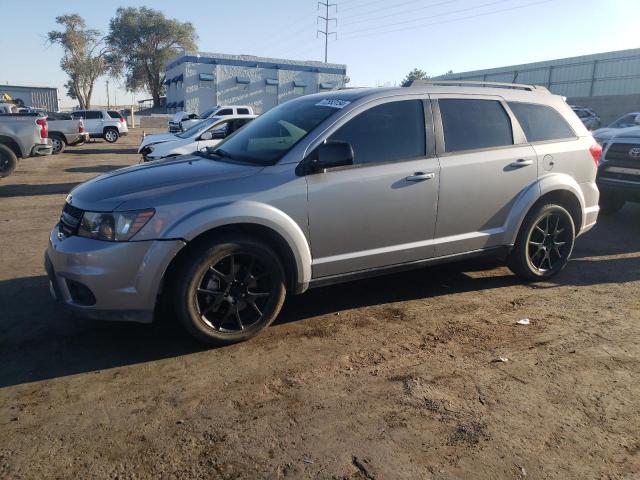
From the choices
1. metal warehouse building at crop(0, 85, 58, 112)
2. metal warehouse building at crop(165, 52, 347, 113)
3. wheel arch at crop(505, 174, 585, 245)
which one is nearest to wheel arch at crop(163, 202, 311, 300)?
wheel arch at crop(505, 174, 585, 245)

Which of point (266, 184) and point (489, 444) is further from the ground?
point (266, 184)

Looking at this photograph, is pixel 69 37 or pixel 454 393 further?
pixel 69 37

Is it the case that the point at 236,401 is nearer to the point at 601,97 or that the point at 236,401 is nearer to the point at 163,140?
the point at 163,140

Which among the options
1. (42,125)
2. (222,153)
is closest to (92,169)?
(42,125)

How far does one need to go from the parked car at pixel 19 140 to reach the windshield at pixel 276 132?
10.3 metres

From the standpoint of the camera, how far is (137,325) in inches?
167

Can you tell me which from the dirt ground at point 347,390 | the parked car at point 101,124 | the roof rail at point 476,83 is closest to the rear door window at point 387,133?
the roof rail at point 476,83

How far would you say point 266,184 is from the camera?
12.6 feet

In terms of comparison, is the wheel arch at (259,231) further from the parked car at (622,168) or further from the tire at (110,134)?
the tire at (110,134)

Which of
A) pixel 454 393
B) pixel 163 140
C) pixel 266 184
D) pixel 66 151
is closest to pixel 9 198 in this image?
pixel 163 140

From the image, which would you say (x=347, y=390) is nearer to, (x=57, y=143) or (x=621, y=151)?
(x=621, y=151)

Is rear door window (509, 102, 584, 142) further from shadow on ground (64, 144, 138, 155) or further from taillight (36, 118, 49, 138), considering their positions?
shadow on ground (64, 144, 138, 155)

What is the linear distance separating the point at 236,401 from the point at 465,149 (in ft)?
9.73

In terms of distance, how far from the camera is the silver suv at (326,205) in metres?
3.56
